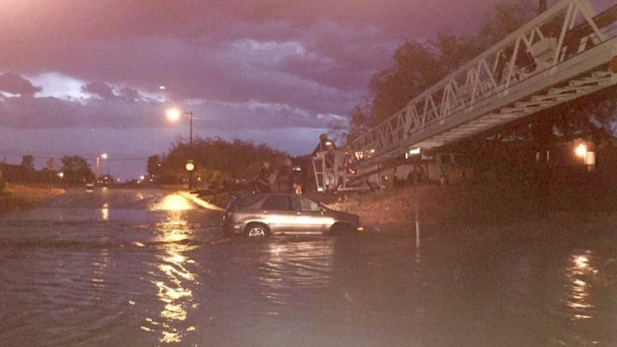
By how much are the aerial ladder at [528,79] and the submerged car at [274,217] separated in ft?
16.0

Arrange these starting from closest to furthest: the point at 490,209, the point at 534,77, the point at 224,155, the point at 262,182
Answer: the point at 534,77 → the point at 490,209 → the point at 262,182 → the point at 224,155

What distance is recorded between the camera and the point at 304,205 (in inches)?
861

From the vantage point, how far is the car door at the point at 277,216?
70.4ft

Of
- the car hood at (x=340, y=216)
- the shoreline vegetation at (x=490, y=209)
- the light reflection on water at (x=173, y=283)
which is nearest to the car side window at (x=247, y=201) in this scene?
the light reflection on water at (x=173, y=283)

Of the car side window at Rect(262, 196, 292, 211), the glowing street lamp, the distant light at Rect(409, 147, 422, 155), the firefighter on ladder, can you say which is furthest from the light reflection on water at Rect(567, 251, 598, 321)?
the firefighter on ladder

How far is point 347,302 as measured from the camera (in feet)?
38.6

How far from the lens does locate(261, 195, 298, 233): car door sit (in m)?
21.5

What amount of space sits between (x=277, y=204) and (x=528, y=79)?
7.78 m

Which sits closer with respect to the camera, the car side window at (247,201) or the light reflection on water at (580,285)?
the light reflection on water at (580,285)

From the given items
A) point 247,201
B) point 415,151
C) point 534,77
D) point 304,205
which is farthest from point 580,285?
point 415,151

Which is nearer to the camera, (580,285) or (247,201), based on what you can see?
(580,285)

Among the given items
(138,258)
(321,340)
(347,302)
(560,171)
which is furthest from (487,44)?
(321,340)

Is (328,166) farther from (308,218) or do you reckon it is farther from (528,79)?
(528,79)

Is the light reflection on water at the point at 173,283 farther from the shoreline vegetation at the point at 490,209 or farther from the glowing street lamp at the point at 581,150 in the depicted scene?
the glowing street lamp at the point at 581,150
